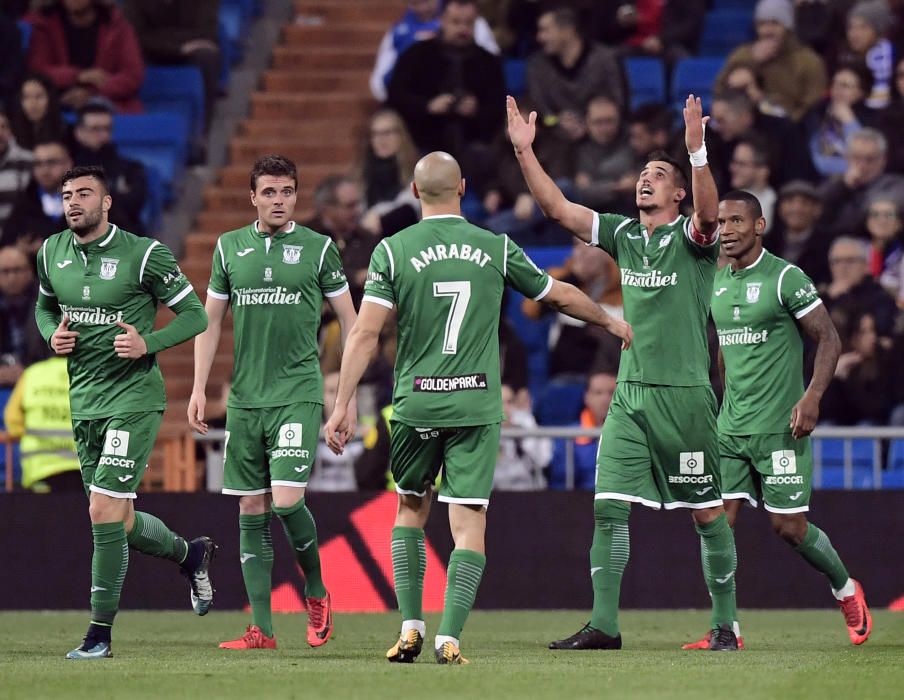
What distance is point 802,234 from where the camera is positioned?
15.2 meters

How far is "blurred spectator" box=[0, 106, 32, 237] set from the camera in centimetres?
1630

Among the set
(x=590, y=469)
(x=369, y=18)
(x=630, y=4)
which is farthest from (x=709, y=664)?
(x=369, y=18)

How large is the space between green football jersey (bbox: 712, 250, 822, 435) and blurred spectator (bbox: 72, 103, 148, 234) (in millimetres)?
7169

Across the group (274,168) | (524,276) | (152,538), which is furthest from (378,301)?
(152,538)

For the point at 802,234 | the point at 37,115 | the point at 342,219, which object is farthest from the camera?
the point at 37,115

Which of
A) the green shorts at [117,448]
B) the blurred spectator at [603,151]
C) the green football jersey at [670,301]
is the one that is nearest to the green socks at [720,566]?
the green football jersey at [670,301]

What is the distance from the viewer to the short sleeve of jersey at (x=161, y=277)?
9.52 meters

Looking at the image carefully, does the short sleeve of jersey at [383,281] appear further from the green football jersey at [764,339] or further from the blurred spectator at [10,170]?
the blurred spectator at [10,170]

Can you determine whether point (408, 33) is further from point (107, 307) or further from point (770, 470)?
point (107, 307)

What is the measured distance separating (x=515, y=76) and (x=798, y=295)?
27.9ft

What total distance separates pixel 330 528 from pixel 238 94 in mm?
7217

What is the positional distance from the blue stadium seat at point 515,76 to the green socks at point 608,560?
29.4ft

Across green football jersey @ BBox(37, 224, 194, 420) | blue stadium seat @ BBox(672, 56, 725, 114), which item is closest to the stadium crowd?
blue stadium seat @ BBox(672, 56, 725, 114)

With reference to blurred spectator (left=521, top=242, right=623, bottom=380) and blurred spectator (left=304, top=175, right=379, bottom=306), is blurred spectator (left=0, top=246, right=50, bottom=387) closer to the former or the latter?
blurred spectator (left=304, top=175, right=379, bottom=306)
